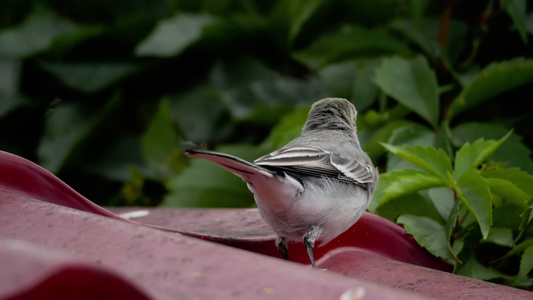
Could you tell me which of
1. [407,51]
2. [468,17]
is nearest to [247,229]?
[407,51]

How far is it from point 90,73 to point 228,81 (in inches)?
28.3

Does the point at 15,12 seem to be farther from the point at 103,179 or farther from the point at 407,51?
the point at 407,51

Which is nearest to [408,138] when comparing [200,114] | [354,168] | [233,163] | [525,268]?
[354,168]

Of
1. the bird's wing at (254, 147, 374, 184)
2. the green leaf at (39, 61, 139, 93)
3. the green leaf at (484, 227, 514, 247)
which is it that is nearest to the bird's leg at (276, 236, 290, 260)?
the bird's wing at (254, 147, 374, 184)

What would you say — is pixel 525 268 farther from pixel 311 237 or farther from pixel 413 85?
pixel 413 85

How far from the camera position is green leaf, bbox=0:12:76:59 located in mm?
3199

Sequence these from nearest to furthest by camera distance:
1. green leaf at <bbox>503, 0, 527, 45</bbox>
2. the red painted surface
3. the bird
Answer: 1. the red painted surface
2. the bird
3. green leaf at <bbox>503, 0, 527, 45</bbox>

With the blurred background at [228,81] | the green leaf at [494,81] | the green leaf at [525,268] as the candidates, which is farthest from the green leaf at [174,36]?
the green leaf at [525,268]

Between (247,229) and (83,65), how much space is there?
191 centimetres

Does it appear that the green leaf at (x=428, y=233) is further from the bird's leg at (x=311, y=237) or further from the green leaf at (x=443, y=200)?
the bird's leg at (x=311, y=237)

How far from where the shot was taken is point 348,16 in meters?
2.96

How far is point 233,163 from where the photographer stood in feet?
3.87

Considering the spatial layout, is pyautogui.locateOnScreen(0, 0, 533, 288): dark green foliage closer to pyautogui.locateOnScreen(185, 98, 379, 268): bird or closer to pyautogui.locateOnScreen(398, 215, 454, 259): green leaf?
pyautogui.locateOnScreen(398, 215, 454, 259): green leaf

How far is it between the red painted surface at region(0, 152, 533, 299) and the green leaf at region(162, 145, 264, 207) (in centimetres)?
82
